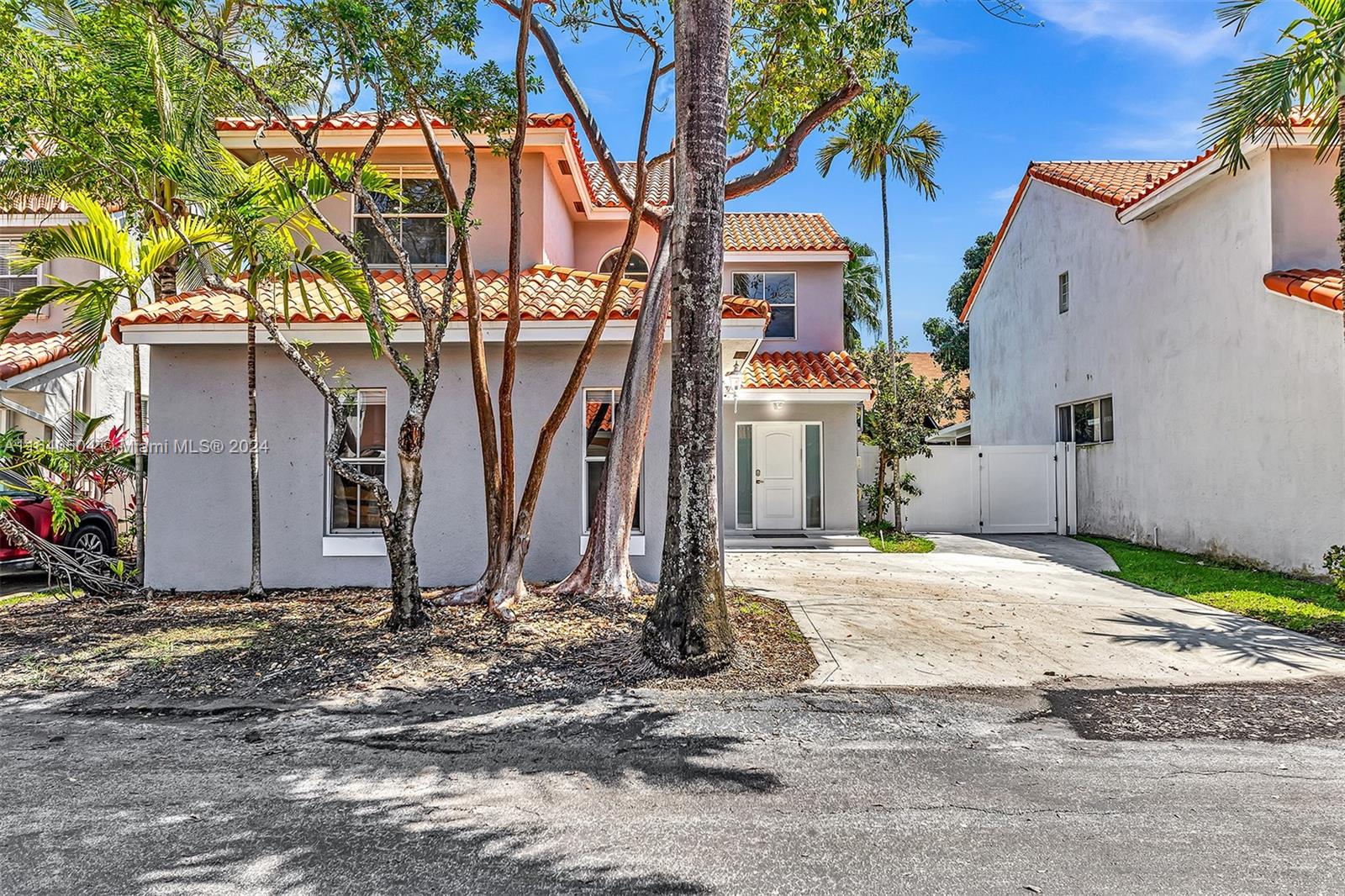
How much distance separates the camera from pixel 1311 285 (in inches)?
410

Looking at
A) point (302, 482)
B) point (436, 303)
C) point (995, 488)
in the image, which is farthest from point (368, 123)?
point (995, 488)

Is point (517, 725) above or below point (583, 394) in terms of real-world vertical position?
below

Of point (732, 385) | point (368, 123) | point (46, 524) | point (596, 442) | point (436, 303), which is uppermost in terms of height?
point (368, 123)

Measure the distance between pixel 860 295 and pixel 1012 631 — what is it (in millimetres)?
21289

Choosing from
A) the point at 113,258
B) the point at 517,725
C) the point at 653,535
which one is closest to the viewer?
the point at 517,725

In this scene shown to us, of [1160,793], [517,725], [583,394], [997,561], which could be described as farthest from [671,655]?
[997,561]

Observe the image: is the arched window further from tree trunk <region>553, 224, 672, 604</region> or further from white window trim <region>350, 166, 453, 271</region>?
tree trunk <region>553, 224, 672, 604</region>

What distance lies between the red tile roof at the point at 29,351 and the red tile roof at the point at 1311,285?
17286mm

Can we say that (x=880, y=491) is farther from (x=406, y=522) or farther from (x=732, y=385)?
(x=406, y=522)

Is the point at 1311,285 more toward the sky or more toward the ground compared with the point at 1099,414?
more toward the sky

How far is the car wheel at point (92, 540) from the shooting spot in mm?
10883

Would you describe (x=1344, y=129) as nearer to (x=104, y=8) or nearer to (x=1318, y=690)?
(x=1318, y=690)

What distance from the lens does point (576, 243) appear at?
14922 mm

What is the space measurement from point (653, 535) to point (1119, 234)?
1201 centimetres
